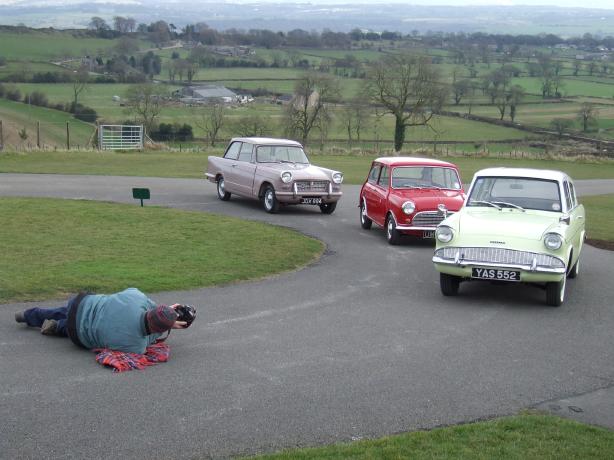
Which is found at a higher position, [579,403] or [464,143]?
[579,403]

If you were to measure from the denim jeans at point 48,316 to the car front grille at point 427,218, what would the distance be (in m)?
9.20

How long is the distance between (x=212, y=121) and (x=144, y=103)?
6251 mm

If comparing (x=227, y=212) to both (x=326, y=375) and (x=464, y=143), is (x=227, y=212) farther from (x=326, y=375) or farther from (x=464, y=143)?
(x=464, y=143)

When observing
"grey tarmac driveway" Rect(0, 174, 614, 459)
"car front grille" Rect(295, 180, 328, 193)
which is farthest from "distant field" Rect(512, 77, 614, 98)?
"grey tarmac driveway" Rect(0, 174, 614, 459)

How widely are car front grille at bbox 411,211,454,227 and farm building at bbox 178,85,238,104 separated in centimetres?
6261

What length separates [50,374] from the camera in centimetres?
798

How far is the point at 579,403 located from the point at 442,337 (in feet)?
8.04

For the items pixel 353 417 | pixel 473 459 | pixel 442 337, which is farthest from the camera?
pixel 442 337

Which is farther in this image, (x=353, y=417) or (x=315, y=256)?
(x=315, y=256)

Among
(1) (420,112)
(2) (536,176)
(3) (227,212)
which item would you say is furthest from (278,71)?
(2) (536,176)

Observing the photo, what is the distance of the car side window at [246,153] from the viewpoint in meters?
23.0

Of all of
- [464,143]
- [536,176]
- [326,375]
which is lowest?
[464,143]

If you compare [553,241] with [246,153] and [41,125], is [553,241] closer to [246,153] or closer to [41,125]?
[246,153]

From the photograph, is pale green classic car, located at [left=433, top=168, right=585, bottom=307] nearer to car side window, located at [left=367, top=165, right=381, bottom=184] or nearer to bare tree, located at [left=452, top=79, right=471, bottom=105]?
car side window, located at [left=367, top=165, right=381, bottom=184]
